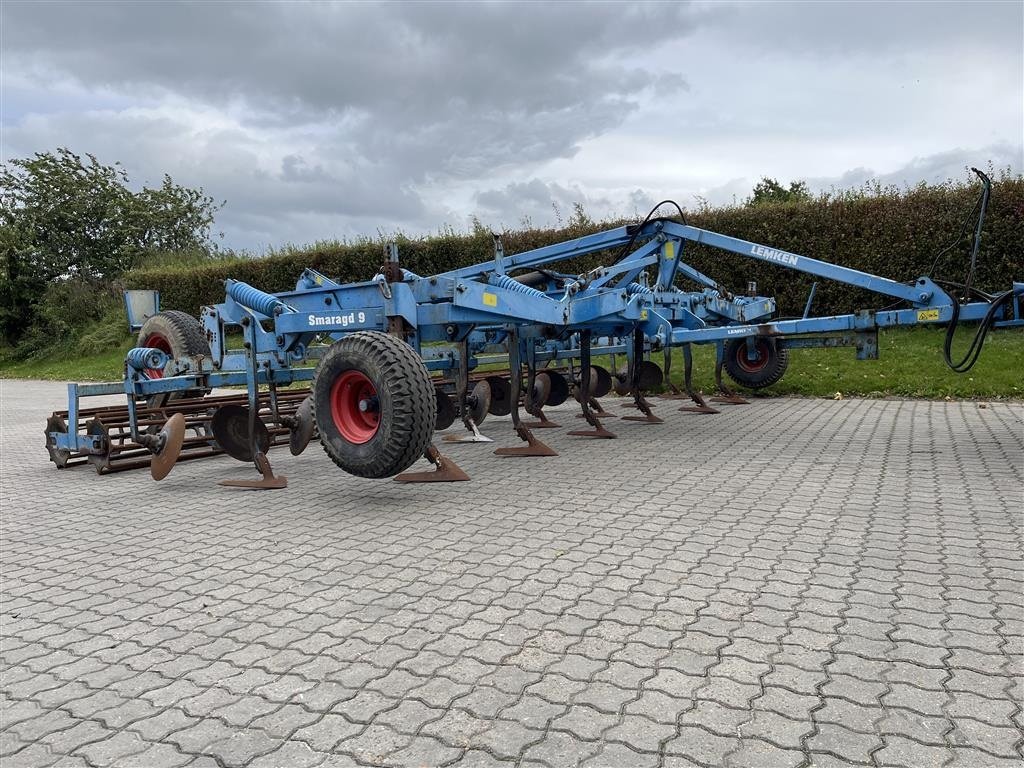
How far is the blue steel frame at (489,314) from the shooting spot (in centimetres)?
562

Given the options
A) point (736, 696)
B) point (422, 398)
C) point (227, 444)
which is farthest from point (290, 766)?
point (227, 444)

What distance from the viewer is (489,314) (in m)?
5.80

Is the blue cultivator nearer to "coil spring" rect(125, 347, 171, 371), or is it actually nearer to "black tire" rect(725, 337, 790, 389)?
"coil spring" rect(125, 347, 171, 371)

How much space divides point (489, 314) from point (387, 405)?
1.40m

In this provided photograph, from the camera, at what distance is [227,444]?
6793 millimetres

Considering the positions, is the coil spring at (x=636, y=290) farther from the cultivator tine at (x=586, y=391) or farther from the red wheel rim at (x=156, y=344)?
the red wheel rim at (x=156, y=344)

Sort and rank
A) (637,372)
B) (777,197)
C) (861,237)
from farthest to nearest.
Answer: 1. (777,197)
2. (861,237)
3. (637,372)

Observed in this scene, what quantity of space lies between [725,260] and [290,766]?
44.3 feet

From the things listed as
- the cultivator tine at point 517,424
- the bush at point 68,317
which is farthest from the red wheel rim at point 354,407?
the bush at point 68,317

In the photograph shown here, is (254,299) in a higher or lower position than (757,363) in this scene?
higher

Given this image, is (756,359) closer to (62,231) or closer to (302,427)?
(302,427)

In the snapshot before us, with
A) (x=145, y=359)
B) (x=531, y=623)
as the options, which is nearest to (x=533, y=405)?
(x=145, y=359)

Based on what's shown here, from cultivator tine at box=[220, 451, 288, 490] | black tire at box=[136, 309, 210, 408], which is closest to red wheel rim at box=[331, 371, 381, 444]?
cultivator tine at box=[220, 451, 288, 490]

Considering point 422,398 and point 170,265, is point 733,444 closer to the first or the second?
point 422,398
